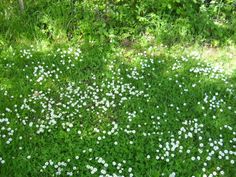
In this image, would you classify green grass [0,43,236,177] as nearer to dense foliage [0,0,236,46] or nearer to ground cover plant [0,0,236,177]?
ground cover plant [0,0,236,177]

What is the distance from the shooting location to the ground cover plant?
18.1 ft

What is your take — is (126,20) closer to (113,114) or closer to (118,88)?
(118,88)

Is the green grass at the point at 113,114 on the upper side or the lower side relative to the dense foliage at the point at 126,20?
lower

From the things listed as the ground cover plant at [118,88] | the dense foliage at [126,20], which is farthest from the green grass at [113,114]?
the dense foliage at [126,20]

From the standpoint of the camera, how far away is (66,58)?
7.30 meters

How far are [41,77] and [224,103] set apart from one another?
3.17 m

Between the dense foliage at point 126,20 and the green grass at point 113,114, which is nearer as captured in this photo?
the green grass at point 113,114

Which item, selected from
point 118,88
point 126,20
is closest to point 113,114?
point 118,88

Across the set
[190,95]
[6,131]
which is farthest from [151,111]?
[6,131]

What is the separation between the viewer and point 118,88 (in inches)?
262

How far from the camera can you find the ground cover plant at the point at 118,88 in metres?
5.53

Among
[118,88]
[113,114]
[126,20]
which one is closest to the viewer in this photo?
[113,114]

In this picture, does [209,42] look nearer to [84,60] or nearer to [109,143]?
[84,60]

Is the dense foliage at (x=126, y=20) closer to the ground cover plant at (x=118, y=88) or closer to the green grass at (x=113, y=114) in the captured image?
the ground cover plant at (x=118, y=88)
